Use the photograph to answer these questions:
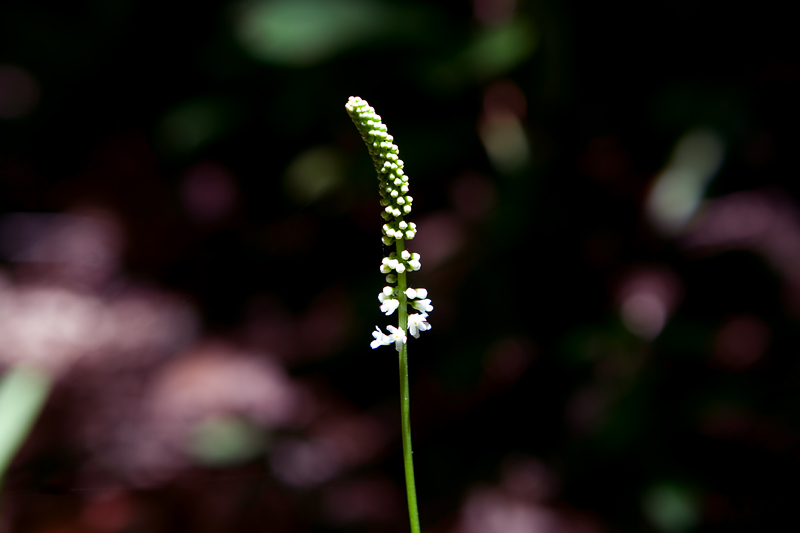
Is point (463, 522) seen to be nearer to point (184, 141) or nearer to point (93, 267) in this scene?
point (184, 141)

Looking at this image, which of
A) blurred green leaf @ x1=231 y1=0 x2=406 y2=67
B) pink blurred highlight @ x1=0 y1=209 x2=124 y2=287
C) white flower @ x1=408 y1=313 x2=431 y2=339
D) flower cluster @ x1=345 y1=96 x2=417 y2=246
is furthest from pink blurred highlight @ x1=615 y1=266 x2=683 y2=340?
pink blurred highlight @ x1=0 y1=209 x2=124 y2=287

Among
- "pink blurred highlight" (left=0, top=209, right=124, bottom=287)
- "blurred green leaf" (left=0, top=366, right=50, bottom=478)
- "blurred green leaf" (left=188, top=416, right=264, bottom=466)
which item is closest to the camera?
"blurred green leaf" (left=0, top=366, right=50, bottom=478)

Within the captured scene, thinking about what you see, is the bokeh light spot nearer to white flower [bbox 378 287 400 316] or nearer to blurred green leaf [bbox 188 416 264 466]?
blurred green leaf [bbox 188 416 264 466]

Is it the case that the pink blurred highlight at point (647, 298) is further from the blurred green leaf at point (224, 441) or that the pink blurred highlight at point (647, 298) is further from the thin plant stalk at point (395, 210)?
the thin plant stalk at point (395, 210)

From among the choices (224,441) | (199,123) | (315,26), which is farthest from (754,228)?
(199,123)

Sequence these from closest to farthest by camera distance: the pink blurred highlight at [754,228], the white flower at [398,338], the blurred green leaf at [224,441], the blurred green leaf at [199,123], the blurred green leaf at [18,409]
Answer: the white flower at [398,338] → the blurred green leaf at [18,409] → the pink blurred highlight at [754,228] → the blurred green leaf at [224,441] → the blurred green leaf at [199,123]

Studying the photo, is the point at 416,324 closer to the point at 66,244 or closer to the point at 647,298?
the point at 647,298

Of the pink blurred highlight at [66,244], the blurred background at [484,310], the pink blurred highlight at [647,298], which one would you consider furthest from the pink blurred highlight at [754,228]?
the pink blurred highlight at [66,244]

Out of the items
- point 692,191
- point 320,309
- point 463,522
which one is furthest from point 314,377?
point 692,191

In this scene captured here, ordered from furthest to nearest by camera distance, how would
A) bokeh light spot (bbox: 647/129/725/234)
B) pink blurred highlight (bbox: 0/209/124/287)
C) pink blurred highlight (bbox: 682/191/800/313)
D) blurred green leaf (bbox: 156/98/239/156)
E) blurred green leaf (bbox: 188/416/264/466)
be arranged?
1. pink blurred highlight (bbox: 0/209/124/287)
2. blurred green leaf (bbox: 156/98/239/156)
3. blurred green leaf (bbox: 188/416/264/466)
4. pink blurred highlight (bbox: 682/191/800/313)
5. bokeh light spot (bbox: 647/129/725/234)

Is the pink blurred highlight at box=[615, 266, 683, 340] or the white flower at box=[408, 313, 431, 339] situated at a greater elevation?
the pink blurred highlight at box=[615, 266, 683, 340]
